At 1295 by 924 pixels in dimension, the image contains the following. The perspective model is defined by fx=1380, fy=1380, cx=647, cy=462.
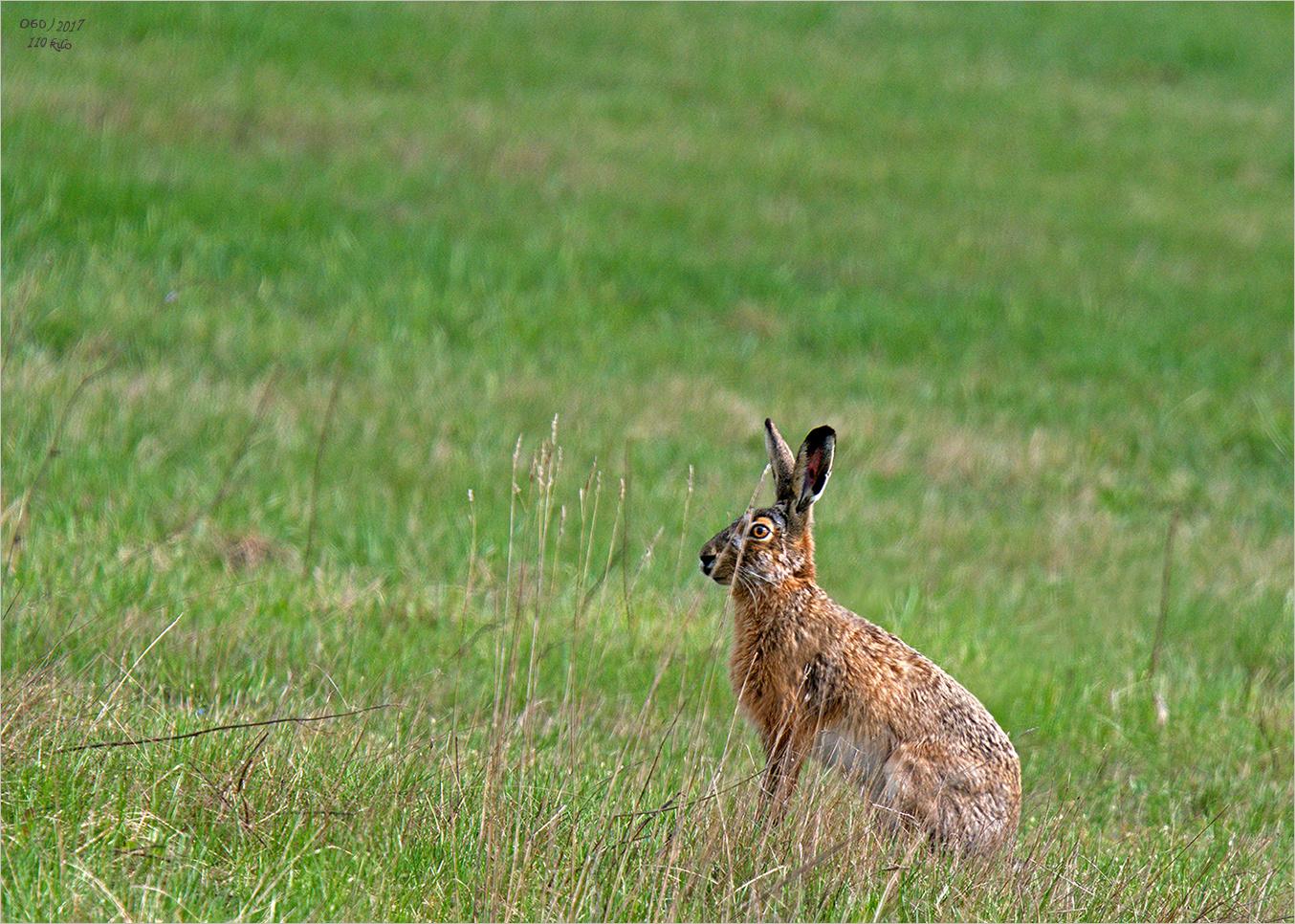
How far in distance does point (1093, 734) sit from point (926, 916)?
3276mm

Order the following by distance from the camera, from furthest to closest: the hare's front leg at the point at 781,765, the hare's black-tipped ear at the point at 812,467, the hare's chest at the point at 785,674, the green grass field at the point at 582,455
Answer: the hare's chest at the point at 785,674 < the hare's black-tipped ear at the point at 812,467 < the hare's front leg at the point at 781,765 < the green grass field at the point at 582,455

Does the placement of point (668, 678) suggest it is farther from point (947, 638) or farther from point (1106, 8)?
point (1106, 8)

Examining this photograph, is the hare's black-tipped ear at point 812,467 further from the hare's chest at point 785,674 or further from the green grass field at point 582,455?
the hare's chest at point 785,674

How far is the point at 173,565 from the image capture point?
21.5ft

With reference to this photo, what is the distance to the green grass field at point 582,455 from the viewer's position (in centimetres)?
370

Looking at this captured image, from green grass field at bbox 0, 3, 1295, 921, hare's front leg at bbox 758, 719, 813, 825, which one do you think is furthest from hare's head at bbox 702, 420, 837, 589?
hare's front leg at bbox 758, 719, 813, 825

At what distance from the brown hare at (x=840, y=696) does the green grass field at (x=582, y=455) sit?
0.18 metres

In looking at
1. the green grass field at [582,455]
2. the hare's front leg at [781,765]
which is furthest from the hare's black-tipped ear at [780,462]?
the hare's front leg at [781,765]

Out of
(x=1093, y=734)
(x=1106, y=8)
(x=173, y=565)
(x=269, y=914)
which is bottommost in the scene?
(x=1093, y=734)

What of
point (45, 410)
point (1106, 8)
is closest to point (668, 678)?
point (45, 410)

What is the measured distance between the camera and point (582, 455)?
370 inches

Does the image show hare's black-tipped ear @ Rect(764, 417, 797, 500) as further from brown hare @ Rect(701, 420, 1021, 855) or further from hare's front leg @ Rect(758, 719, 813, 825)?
hare's front leg @ Rect(758, 719, 813, 825)

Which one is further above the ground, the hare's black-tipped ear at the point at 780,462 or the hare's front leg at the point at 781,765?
the hare's black-tipped ear at the point at 780,462

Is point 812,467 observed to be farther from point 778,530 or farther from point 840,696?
point 840,696
